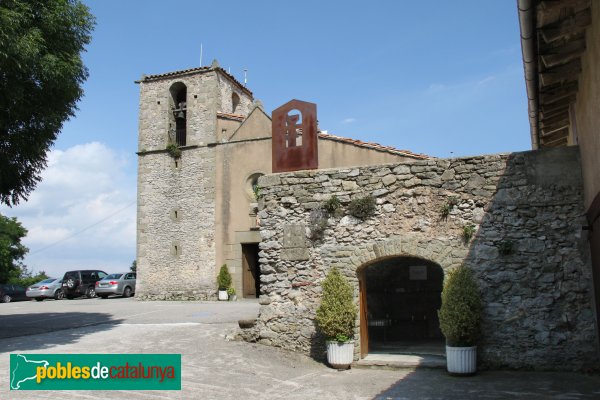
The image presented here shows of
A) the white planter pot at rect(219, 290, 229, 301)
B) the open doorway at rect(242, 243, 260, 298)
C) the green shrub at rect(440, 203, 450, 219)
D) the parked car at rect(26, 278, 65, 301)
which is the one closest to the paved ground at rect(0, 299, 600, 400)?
the green shrub at rect(440, 203, 450, 219)

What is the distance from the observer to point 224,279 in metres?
19.9

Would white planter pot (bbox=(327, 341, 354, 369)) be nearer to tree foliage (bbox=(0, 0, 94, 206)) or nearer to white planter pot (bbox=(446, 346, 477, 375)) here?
white planter pot (bbox=(446, 346, 477, 375))

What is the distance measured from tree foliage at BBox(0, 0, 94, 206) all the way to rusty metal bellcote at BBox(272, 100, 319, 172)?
13.5 feet

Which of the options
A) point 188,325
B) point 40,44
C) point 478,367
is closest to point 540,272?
point 478,367

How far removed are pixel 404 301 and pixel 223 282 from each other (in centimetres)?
962

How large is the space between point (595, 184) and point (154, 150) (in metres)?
18.9

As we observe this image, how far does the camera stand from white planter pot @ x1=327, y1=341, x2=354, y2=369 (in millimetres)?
8391

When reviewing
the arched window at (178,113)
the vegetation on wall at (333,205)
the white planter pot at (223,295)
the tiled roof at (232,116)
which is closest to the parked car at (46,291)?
the arched window at (178,113)

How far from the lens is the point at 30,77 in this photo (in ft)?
31.9

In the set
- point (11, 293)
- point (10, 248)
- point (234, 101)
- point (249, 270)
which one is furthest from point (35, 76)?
point (10, 248)

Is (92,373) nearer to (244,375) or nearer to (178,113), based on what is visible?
(244,375)

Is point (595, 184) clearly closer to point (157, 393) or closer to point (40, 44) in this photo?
point (157, 393)

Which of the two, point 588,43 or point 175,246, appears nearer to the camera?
point 588,43

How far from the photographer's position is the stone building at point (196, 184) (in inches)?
803
